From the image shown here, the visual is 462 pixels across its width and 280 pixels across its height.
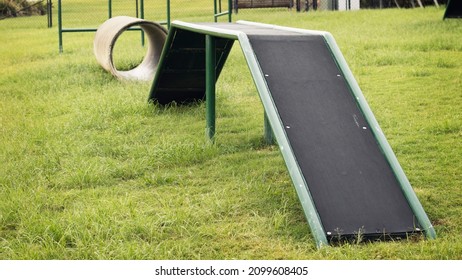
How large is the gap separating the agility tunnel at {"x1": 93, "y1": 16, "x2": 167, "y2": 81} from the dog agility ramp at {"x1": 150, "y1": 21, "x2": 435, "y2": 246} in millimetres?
3828

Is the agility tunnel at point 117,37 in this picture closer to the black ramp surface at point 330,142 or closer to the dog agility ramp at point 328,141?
the dog agility ramp at point 328,141

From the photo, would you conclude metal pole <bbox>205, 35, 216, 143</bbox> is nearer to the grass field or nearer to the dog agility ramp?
the grass field

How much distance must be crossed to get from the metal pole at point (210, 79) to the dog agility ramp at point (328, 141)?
50 centimetres

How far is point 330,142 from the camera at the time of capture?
4.16 meters

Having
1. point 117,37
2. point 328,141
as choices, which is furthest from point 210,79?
point 117,37

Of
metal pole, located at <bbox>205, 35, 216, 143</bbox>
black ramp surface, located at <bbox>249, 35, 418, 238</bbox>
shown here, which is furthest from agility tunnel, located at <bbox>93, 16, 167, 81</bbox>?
black ramp surface, located at <bbox>249, 35, 418, 238</bbox>

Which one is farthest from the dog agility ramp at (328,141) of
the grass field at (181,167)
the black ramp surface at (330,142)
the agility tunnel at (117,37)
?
the agility tunnel at (117,37)

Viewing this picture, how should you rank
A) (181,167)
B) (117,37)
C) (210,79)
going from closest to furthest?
(181,167), (210,79), (117,37)

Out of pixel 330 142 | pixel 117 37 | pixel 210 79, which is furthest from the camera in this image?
pixel 117 37

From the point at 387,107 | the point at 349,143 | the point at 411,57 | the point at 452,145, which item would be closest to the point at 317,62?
the point at 349,143

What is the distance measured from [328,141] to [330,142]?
0.01 metres

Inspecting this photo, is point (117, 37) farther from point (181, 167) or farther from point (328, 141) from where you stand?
point (328, 141)
